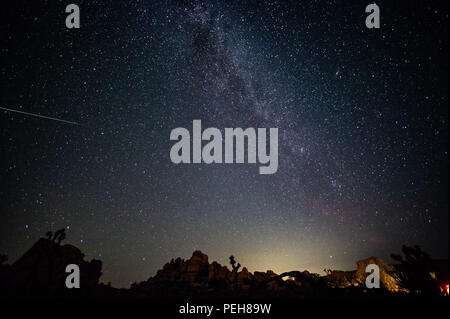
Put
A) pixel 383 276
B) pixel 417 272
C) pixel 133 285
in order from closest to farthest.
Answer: pixel 417 272
pixel 133 285
pixel 383 276

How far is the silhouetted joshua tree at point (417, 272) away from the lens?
504cm

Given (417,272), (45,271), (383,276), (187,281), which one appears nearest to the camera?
(417,272)

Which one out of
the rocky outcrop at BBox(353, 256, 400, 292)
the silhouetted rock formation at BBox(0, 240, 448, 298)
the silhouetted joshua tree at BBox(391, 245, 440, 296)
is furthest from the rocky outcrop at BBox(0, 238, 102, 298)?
the rocky outcrop at BBox(353, 256, 400, 292)

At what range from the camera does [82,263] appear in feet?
27.5

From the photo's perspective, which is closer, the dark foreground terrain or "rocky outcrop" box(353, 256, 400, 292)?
the dark foreground terrain

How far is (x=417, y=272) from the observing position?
527 cm

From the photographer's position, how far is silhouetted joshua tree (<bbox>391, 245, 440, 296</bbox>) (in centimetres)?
504

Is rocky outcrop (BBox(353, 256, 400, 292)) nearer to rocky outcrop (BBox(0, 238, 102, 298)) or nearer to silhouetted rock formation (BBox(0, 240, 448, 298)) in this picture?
silhouetted rock formation (BBox(0, 240, 448, 298))

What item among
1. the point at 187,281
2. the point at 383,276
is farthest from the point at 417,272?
the point at 187,281

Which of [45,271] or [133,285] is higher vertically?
[45,271]

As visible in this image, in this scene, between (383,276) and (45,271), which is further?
(383,276)

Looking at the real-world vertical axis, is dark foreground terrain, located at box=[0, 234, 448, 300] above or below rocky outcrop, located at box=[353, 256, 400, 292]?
above

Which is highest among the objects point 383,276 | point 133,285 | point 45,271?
point 45,271

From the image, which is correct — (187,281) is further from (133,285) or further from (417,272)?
(417,272)
